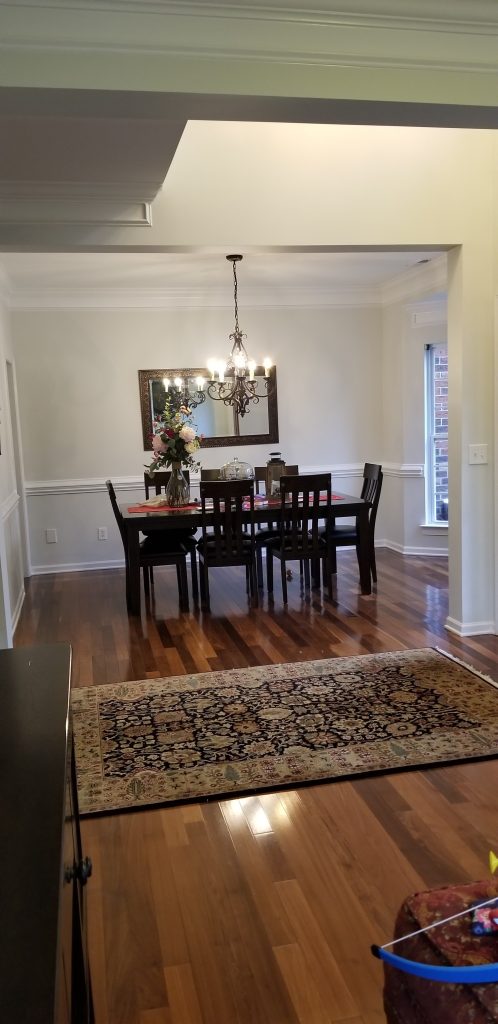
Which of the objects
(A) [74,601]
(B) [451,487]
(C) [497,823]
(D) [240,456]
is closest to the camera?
(C) [497,823]

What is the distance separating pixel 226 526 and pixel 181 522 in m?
0.32

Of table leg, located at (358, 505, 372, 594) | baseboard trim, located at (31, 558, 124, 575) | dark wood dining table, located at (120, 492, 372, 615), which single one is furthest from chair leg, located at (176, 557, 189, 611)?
baseboard trim, located at (31, 558, 124, 575)

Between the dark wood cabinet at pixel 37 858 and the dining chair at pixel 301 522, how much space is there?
12.1 ft

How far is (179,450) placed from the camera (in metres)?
5.67

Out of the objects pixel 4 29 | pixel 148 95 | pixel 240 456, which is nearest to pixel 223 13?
pixel 148 95

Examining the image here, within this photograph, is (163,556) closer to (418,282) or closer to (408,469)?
(408,469)

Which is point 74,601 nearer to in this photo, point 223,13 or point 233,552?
point 233,552

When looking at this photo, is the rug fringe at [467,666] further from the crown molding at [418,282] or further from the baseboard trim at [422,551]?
the crown molding at [418,282]

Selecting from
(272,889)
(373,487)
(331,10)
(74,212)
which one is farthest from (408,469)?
(272,889)

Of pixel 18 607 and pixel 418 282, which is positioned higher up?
pixel 418 282

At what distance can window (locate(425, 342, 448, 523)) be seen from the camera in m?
7.32

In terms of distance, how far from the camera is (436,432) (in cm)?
743

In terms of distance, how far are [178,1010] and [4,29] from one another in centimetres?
265

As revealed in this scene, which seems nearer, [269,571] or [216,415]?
[269,571]
